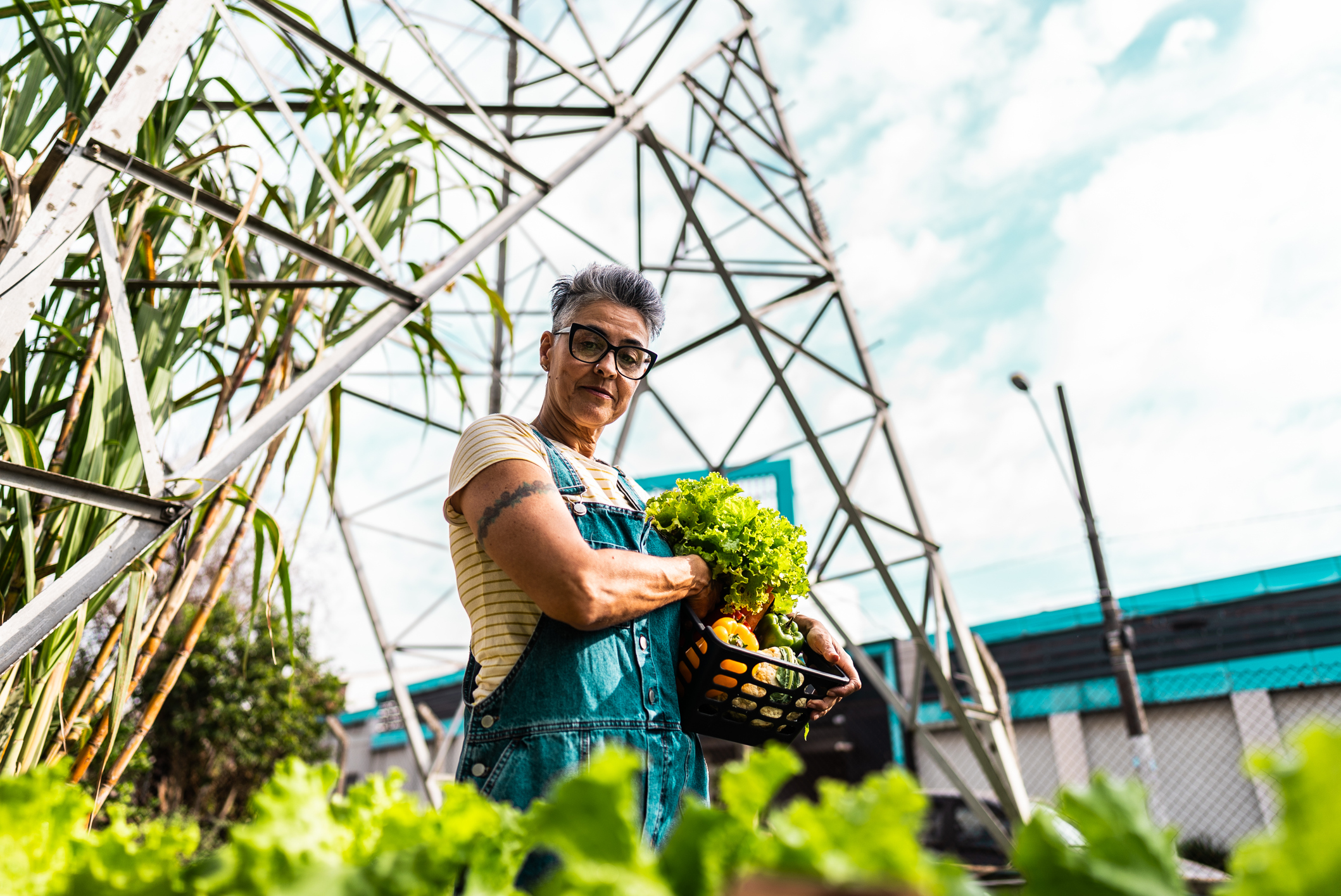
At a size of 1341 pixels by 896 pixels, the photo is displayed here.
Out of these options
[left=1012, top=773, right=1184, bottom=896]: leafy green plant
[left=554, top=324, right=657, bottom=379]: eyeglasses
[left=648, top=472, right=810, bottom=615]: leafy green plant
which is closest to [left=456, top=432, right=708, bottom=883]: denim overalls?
[left=648, top=472, right=810, bottom=615]: leafy green plant

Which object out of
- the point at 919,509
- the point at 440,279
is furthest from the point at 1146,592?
the point at 440,279

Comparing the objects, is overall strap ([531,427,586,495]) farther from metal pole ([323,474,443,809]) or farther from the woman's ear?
metal pole ([323,474,443,809])

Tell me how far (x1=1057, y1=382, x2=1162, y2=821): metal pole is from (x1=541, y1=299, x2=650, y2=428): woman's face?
8835 mm

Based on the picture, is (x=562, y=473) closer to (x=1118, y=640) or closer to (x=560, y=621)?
(x=560, y=621)

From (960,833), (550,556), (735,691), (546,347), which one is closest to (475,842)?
(550,556)

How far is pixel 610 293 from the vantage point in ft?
5.38

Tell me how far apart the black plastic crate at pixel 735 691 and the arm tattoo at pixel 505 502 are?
13.5 inches

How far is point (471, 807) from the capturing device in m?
0.42

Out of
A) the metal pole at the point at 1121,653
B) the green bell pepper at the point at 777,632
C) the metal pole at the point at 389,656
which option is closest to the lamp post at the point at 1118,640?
the metal pole at the point at 1121,653

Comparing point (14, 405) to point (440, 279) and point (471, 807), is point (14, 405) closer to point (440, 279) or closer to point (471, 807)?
point (440, 279)

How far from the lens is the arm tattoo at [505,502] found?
1256mm

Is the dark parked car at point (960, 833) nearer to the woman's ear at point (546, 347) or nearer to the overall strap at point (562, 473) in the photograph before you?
the woman's ear at point (546, 347)

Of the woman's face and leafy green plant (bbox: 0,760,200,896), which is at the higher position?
the woman's face

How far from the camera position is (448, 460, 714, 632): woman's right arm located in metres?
1.22
